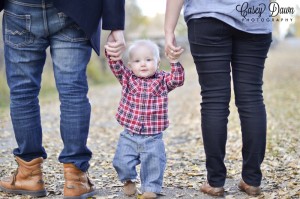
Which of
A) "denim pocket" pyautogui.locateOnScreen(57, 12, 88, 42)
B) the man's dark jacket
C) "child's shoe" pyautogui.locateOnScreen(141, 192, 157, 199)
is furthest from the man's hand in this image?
"child's shoe" pyautogui.locateOnScreen(141, 192, 157, 199)

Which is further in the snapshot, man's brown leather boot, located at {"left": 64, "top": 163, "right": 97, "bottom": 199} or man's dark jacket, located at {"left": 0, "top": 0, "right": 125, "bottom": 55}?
man's brown leather boot, located at {"left": 64, "top": 163, "right": 97, "bottom": 199}

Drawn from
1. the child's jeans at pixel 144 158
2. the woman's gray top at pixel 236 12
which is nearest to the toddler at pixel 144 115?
the child's jeans at pixel 144 158

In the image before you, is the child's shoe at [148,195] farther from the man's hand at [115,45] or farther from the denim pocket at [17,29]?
the denim pocket at [17,29]

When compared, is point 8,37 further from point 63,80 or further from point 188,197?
point 188,197

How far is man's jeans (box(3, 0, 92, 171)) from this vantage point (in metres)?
2.95

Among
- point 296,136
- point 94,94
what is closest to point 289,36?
point 94,94

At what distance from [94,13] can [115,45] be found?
23 centimetres

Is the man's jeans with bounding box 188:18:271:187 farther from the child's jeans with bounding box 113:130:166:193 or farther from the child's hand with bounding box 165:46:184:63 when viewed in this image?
the child's jeans with bounding box 113:130:166:193

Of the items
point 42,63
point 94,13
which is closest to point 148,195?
point 42,63

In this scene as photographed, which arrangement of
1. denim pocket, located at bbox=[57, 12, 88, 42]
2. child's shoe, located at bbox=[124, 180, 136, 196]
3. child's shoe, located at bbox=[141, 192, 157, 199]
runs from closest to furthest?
denim pocket, located at bbox=[57, 12, 88, 42]
child's shoe, located at bbox=[141, 192, 157, 199]
child's shoe, located at bbox=[124, 180, 136, 196]

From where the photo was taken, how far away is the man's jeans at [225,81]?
2930 millimetres

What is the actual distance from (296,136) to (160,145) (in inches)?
127

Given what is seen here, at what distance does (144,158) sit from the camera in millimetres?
3188

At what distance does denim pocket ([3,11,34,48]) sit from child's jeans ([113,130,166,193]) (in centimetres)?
85
